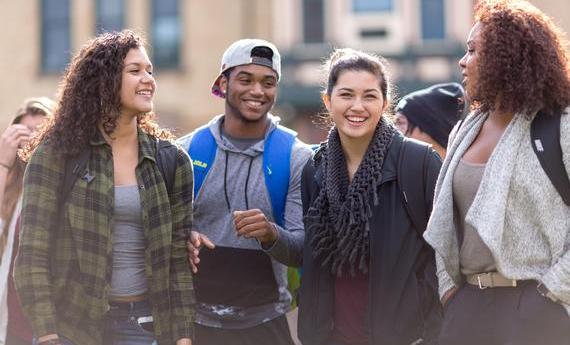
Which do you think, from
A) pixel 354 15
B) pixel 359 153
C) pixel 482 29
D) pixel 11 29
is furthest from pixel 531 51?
pixel 11 29

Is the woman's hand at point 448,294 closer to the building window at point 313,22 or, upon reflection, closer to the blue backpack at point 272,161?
the blue backpack at point 272,161

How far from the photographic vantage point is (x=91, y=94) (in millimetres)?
4949

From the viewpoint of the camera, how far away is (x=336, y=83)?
5129 millimetres

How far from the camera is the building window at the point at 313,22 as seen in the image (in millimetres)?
21141

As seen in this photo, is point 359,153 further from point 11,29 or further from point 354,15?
point 11,29

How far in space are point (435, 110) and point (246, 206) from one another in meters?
1.40

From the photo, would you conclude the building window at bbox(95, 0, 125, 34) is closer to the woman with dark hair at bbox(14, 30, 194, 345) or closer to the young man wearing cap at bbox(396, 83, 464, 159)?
the young man wearing cap at bbox(396, 83, 464, 159)

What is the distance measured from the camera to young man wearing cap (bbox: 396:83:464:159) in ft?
20.5

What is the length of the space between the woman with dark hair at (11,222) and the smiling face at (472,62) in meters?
2.50

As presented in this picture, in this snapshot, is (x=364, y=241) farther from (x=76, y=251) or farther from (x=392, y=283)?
(x=76, y=251)

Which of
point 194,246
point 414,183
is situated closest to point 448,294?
point 414,183

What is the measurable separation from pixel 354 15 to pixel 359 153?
1619 cm

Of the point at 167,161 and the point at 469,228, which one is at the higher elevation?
the point at 167,161

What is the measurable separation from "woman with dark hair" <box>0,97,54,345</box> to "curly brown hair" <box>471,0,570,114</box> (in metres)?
2.66
